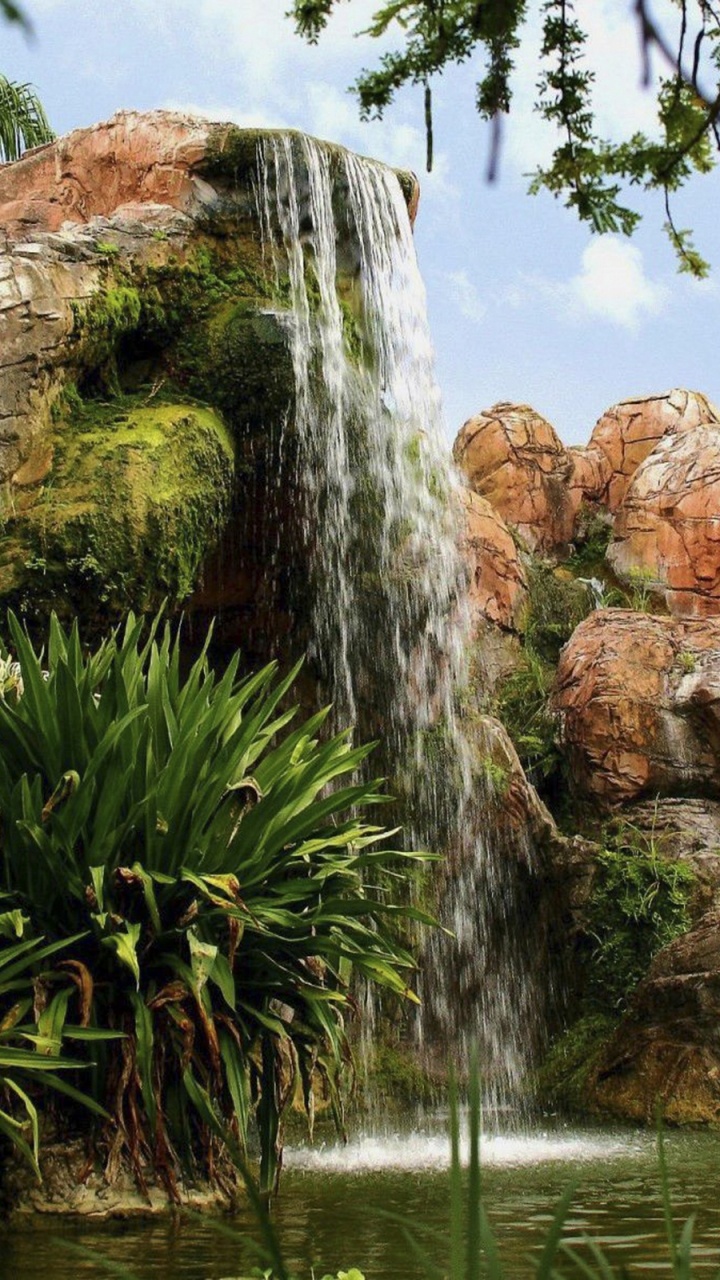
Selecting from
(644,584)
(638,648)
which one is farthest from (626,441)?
(638,648)

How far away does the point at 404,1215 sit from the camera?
211 inches

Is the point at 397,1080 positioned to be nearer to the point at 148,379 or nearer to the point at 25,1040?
the point at 148,379

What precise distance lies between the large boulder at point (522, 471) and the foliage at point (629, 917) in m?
8.96

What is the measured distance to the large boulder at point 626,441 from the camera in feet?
72.7

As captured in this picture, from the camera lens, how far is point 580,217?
10.4 ft

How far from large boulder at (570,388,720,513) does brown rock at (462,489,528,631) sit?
342 cm

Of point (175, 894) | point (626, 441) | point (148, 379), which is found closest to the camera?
point (175, 894)

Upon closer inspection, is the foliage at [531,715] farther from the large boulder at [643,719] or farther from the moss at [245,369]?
the moss at [245,369]

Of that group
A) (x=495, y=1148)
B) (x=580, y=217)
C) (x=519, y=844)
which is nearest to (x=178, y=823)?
(x=580, y=217)

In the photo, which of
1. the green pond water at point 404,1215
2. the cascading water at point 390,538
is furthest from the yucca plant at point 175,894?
the cascading water at point 390,538

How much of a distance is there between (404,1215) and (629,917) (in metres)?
7.88

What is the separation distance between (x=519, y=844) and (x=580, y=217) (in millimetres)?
10508

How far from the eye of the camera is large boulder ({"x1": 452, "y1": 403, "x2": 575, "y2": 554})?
21.5 metres

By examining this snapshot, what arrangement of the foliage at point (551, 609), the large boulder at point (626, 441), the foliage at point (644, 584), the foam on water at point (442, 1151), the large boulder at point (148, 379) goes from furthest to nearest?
the large boulder at point (626, 441) < the foliage at point (551, 609) < the foliage at point (644, 584) < the large boulder at point (148, 379) < the foam on water at point (442, 1151)
